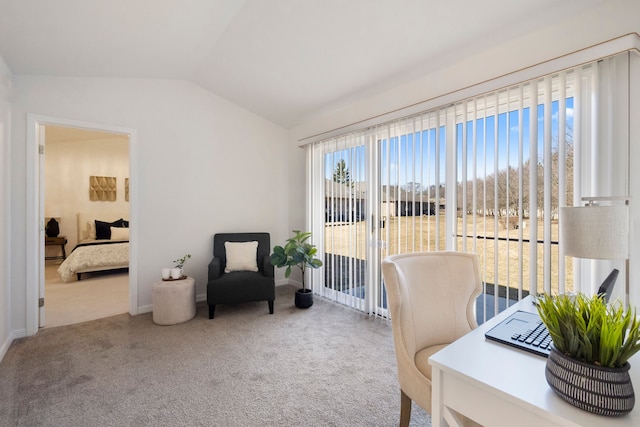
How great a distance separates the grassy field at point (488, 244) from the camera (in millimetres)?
2105

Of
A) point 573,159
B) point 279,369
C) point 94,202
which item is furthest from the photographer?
point 94,202

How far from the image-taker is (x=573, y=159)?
194 centimetres

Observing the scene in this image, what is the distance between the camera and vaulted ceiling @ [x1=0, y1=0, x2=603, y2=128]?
6.68 ft

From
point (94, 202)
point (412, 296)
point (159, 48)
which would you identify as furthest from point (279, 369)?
point (94, 202)

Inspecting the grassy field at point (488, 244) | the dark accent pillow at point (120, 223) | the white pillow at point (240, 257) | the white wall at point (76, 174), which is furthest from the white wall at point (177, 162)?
the dark accent pillow at point (120, 223)

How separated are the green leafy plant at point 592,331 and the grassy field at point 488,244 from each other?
158cm

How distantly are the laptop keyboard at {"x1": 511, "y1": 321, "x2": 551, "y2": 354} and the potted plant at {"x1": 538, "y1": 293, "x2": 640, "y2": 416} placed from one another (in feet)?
0.91

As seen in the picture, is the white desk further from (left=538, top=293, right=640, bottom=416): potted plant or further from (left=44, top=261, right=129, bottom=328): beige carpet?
(left=44, top=261, right=129, bottom=328): beige carpet

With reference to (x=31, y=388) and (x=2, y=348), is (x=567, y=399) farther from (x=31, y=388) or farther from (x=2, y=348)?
(x=2, y=348)

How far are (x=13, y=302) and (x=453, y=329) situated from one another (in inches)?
150

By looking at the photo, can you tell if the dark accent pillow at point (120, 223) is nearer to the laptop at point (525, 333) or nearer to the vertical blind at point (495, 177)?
the vertical blind at point (495, 177)

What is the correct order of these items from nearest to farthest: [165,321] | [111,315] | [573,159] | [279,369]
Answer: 1. [573,159]
2. [279,369]
3. [165,321]
4. [111,315]

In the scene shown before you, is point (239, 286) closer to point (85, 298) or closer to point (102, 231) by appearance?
point (85, 298)

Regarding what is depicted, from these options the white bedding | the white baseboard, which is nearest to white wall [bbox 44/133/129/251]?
the white bedding
